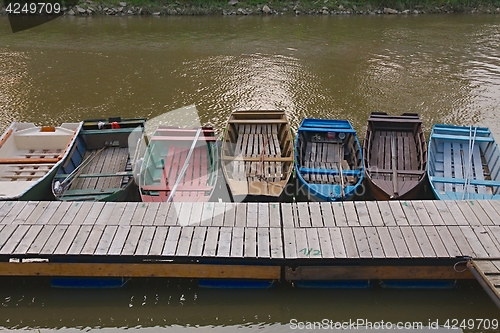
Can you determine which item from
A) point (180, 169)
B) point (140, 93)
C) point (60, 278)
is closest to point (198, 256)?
point (60, 278)

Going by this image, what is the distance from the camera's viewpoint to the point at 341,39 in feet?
90.1

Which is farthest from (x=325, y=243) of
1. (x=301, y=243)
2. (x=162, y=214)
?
(x=162, y=214)

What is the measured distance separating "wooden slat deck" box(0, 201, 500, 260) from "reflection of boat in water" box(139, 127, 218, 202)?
77cm

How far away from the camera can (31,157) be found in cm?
1270

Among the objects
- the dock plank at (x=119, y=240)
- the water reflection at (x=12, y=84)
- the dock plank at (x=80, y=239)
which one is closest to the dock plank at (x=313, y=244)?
the dock plank at (x=119, y=240)

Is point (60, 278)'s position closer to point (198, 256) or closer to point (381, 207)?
point (198, 256)

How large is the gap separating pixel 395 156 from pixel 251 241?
5815mm

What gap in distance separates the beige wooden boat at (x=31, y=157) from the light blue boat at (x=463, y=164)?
1023cm

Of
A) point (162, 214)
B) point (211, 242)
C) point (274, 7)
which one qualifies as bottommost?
point (211, 242)

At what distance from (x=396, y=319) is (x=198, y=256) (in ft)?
13.9

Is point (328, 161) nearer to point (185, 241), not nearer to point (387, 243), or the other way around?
point (387, 243)

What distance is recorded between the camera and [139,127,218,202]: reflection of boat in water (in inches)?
419

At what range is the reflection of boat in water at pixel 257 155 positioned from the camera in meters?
10.7

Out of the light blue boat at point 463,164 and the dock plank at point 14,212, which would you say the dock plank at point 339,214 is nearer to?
the light blue boat at point 463,164
